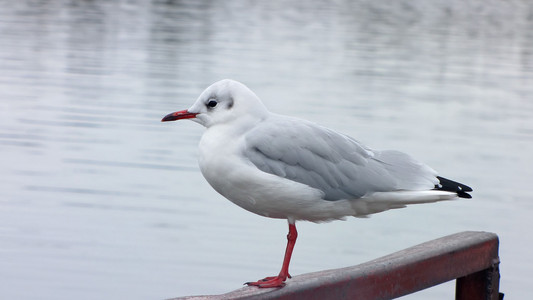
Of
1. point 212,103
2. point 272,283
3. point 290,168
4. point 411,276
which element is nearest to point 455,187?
point 411,276

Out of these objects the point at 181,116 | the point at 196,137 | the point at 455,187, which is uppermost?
the point at 181,116

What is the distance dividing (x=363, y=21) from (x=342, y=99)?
1498cm

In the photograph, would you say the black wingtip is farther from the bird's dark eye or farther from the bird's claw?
the bird's dark eye

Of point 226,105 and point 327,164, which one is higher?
point 226,105

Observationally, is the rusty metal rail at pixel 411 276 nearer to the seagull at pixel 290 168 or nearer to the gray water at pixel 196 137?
the seagull at pixel 290 168

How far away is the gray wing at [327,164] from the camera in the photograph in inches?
142

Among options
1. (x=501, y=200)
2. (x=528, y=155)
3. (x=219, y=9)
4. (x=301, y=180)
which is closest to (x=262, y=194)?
(x=301, y=180)

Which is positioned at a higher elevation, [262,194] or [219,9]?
[262,194]

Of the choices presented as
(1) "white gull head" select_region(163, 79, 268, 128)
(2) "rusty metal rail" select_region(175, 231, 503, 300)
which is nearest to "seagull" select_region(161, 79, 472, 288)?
(1) "white gull head" select_region(163, 79, 268, 128)

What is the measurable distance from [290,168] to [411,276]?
54 cm

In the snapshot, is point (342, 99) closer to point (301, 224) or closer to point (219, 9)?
point (301, 224)

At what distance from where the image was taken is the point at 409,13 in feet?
115

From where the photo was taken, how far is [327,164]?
3736mm

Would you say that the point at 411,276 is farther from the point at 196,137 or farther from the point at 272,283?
the point at 196,137
